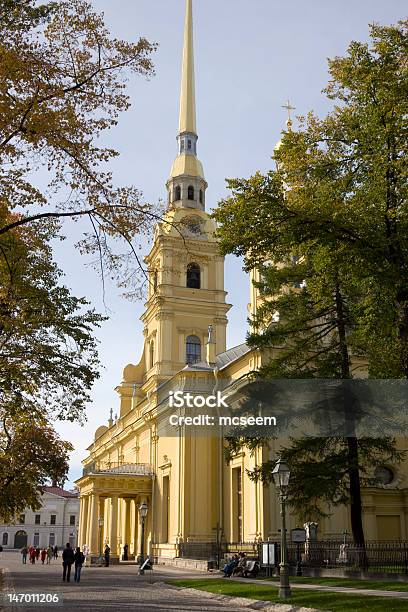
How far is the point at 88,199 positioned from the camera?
12.2 m

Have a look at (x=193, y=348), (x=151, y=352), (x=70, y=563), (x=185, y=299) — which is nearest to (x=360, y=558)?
(x=70, y=563)

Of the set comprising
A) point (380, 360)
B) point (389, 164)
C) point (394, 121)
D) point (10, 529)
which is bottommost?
point (10, 529)

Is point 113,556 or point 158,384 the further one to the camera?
point 158,384

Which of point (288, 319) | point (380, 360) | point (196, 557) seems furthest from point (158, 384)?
point (380, 360)

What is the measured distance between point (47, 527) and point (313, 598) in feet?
327

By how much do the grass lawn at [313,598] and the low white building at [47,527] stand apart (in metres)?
91.6

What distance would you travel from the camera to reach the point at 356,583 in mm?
18422

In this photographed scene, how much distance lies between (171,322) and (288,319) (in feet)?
77.0

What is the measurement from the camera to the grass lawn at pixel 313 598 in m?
13.3

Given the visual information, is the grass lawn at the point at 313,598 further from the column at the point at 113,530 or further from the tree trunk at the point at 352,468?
the column at the point at 113,530

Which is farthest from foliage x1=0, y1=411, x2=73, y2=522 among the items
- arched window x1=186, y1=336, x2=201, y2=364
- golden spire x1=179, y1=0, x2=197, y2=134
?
golden spire x1=179, y1=0, x2=197, y2=134

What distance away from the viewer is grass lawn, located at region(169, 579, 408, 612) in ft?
43.5

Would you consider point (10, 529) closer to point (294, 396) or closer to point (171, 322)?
point (171, 322)

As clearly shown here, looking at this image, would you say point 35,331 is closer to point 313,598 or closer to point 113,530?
point 313,598
